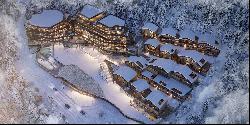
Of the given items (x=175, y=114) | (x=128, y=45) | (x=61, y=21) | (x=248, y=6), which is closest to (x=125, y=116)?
(x=175, y=114)

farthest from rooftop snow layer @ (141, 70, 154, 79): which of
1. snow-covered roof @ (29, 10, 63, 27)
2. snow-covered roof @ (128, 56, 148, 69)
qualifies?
snow-covered roof @ (29, 10, 63, 27)

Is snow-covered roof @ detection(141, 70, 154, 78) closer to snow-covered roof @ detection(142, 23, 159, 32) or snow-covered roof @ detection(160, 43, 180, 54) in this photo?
snow-covered roof @ detection(160, 43, 180, 54)

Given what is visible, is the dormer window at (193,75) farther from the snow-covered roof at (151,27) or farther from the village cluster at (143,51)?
the snow-covered roof at (151,27)

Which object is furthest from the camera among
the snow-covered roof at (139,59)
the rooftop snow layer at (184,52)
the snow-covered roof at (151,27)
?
the snow-covered roof at (151,27)

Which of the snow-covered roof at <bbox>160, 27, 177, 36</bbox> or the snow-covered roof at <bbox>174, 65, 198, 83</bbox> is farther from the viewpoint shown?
the snow-covered roof at <bbox>160, 27, 177, 36</bbox>

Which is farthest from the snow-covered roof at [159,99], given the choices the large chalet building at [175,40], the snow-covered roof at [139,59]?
the large chalet building at [175,40]

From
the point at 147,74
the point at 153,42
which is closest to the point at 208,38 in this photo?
the point at 153,42

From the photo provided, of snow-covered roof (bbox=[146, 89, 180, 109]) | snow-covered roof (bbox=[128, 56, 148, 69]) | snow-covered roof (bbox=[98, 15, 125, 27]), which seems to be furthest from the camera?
snow-covered roof (bbox=[98, 15, 125, 27])
